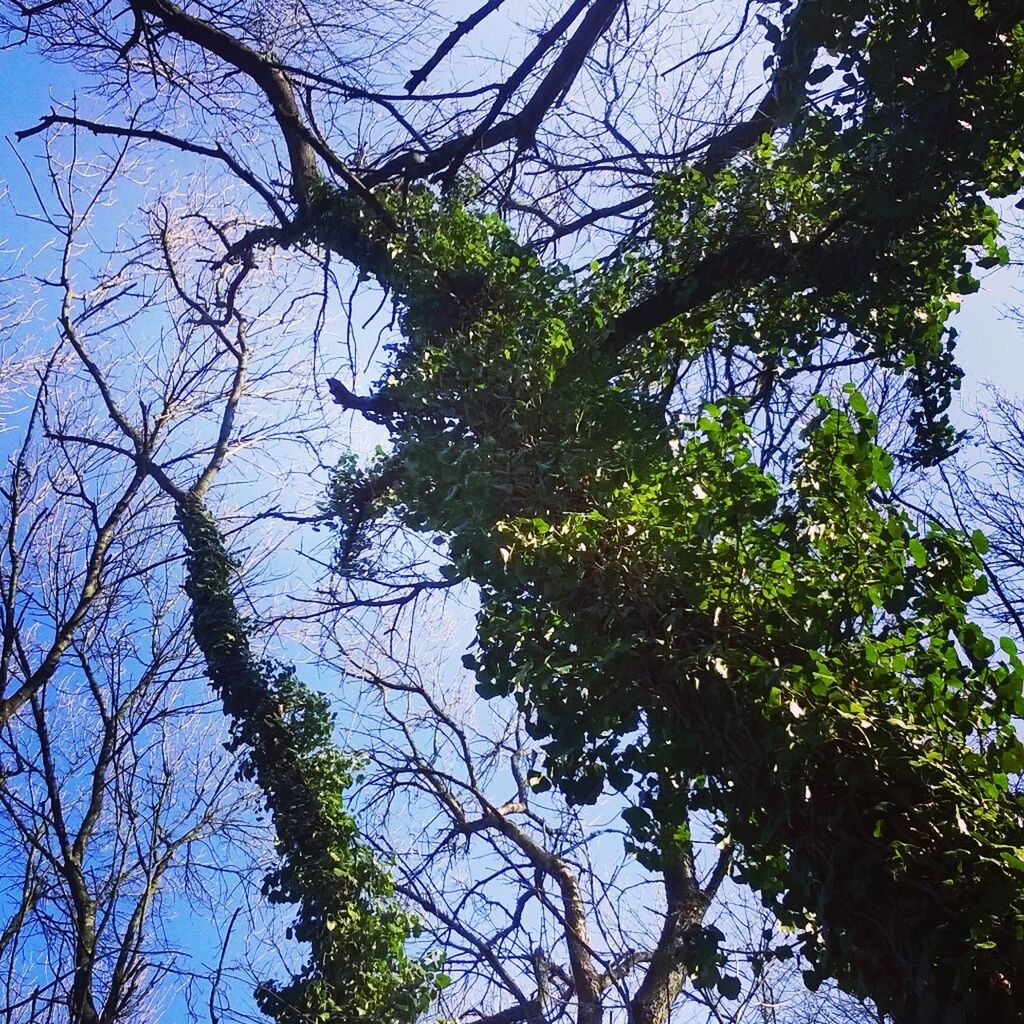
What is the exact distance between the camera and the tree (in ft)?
6.82

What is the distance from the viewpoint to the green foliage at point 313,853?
15.1 ft

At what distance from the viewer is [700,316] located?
14.8ft

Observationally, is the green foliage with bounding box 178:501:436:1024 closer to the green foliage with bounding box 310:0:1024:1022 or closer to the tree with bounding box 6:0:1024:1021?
the tree with bounding box 6:0:1024:1021

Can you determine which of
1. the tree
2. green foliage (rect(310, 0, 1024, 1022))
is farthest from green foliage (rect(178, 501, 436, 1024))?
green foliage (rect(310, 0, 1024, 1022))

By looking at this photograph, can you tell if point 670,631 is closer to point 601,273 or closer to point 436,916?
point 601,273

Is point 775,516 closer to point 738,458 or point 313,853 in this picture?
point 738,458

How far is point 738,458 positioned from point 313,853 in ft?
12.1

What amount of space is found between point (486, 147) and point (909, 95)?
94.7 inches

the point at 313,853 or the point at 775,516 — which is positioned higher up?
the point at 313,853

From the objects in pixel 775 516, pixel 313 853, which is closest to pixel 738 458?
pixel 775 516

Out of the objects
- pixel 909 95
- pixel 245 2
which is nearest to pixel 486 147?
pixel 245 2

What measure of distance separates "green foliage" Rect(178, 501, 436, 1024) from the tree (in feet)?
1.24

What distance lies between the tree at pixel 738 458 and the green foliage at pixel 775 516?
0.01 meters

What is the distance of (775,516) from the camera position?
282 cm
